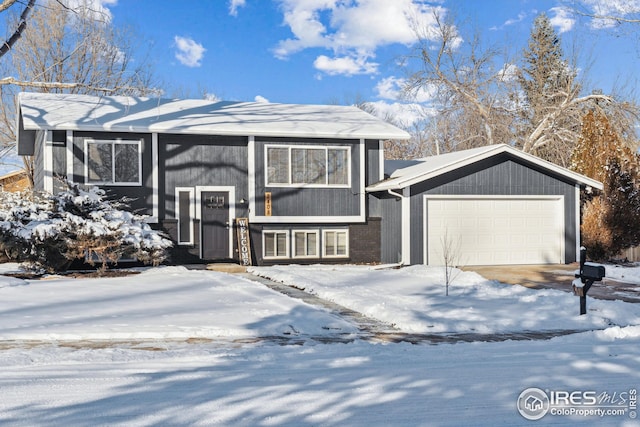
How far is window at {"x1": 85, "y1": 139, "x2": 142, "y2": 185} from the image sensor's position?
16266 millimetres

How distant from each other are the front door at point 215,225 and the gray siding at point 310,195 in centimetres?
96

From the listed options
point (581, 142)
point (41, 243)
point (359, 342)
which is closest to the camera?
point (359, 342)

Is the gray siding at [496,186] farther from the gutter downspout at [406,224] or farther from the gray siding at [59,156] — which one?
the gray siding at [59,156]

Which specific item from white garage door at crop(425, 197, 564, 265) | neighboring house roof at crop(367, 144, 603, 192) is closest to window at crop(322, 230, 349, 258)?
neighboring house roof at crop(367, 144, 603, 192)

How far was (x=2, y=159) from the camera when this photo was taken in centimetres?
3077

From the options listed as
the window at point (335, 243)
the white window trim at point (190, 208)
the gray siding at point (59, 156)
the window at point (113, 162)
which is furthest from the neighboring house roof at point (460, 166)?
the gray siding at point (59, 156)

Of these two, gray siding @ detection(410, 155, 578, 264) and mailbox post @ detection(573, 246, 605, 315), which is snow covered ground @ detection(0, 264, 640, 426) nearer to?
mailbox post @ detection(573, 246, 605, 315)

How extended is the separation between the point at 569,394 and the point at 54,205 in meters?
12.1

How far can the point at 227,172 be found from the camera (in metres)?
17.3

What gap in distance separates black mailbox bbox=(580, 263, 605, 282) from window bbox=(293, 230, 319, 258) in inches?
383

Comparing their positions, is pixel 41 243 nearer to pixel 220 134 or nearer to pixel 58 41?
pixel 220 134

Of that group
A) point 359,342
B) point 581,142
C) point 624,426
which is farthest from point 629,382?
point 581,142

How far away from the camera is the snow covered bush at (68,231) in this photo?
13188 millimetres

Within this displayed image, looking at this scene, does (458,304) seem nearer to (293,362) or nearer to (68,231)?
(293,362)
